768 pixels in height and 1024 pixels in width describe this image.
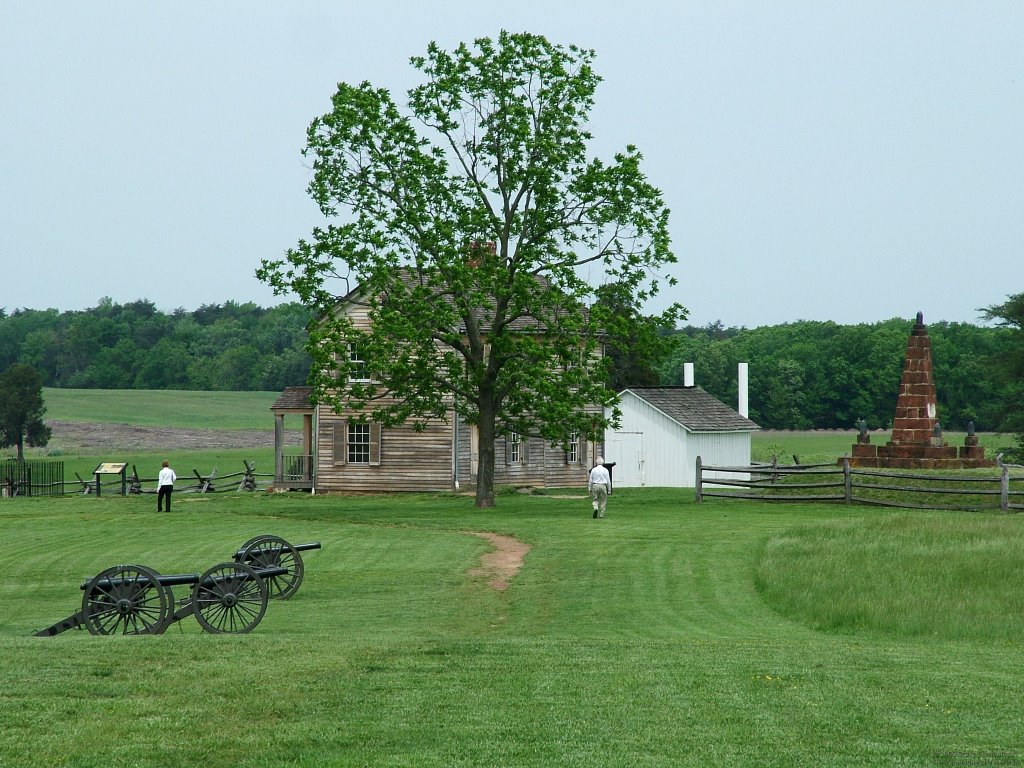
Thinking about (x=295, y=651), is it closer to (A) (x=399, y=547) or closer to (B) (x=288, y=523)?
(A) (x=399, y=547)

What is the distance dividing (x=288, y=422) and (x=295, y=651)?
122068mm

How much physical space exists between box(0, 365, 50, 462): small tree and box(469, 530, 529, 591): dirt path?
49220 mm

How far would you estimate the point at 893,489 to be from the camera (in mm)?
37000

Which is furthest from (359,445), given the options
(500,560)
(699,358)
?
(699,358)

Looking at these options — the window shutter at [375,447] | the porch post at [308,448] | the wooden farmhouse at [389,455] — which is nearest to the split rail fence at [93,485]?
the porch post at [308,448]

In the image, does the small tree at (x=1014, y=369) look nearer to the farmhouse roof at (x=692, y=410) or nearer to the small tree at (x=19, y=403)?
the farmhouse roof at (x=692, y=410)

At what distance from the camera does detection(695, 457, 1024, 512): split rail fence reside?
34781 millimetres

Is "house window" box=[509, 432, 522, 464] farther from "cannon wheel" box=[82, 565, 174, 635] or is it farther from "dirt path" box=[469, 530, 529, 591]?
"cannon wheel" box=[82, 565, 174, 635]

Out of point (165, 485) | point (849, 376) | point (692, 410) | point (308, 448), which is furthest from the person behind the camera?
point (849, 376)

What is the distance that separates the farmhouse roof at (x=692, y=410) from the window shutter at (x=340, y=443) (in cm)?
1108

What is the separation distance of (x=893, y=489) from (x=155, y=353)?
12792 centimetres

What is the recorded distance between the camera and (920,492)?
37.3 meters

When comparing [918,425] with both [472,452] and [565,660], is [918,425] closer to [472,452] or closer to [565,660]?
[472,452]

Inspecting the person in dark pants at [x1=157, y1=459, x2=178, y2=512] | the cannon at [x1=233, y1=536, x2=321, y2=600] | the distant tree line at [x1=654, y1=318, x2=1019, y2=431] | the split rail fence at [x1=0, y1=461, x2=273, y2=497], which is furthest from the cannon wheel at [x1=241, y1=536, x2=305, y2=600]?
the distant tree line at [x1=654, y1=318, x2=1019, y2=431]
